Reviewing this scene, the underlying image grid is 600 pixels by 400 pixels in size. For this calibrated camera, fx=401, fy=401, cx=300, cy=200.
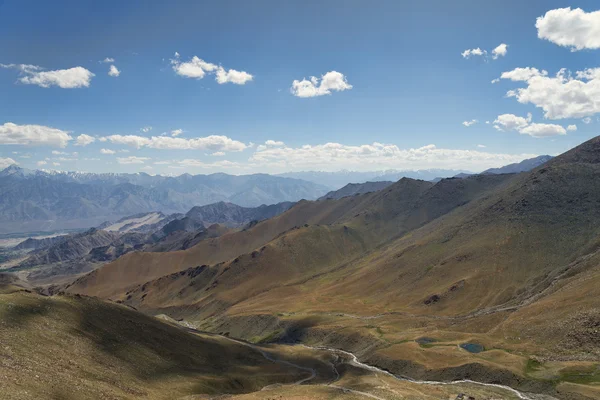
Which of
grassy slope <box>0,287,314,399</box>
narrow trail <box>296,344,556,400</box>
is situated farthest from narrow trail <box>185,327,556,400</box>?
grassy slope <box>0,287,314,399</box>

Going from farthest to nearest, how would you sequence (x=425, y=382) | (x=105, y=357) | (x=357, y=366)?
1. (x=357, y=366)
2. (x=425, y=382)
3. (x=105, y=357)

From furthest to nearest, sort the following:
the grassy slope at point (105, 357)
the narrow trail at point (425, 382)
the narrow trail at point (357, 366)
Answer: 1. the narrow trail at point (425, 382)
2. the narrow trail at point (357, 366)
3. the grassy slope at point (105, 357)

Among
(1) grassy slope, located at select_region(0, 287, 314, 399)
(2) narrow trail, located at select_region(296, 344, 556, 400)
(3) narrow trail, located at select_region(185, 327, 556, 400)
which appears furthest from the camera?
(2) narrow trail, located at select_region(296, 344, 556, 400)

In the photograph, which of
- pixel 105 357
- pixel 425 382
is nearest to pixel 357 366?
pixel 425 382

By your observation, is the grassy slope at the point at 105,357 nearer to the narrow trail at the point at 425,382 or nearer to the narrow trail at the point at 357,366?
the narrow trail at the point at 357,366

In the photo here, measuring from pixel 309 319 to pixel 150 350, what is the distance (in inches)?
3453

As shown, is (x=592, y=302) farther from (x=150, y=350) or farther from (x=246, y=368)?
(x=150, y=350)

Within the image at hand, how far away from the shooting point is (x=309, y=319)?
16488 centimetres

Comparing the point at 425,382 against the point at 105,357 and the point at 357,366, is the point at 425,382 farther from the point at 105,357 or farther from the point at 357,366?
the point at 105,357

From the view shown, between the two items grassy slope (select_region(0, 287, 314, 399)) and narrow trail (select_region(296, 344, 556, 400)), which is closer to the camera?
grassy slope (select_region(0, 287, 314, 399))

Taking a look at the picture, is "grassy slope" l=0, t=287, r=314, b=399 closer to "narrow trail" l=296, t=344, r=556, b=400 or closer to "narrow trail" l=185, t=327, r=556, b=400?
"narrow trail" l=185, t=327, r=556, b=400

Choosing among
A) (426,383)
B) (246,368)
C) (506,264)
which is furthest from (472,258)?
(246,368)

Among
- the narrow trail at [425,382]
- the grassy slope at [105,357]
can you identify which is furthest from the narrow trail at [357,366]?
the grassy slope at [105,357]

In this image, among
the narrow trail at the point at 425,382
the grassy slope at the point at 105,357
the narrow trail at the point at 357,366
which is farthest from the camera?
the narrow trail at the point at 425,382
